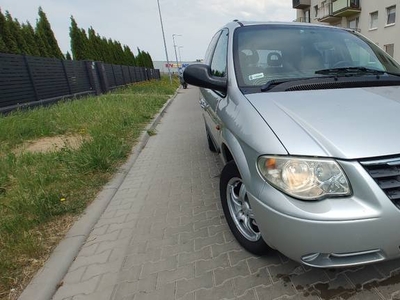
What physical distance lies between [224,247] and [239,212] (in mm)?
345

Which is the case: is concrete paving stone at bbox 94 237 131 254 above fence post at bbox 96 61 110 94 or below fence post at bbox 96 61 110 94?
below

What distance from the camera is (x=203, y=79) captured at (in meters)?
2.57

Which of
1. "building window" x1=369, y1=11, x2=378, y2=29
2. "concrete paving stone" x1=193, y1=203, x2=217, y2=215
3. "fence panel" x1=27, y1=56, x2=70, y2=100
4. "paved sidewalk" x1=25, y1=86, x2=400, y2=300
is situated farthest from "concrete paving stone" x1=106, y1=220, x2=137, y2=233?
"building window" x1=369, y1=11, x2=378, y2=29

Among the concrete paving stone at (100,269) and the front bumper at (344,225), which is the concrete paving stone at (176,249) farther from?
the front bumper at (344,225)

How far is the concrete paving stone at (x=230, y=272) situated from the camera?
2.11m

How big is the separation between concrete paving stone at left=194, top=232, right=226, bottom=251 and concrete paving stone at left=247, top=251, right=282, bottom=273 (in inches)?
14.6

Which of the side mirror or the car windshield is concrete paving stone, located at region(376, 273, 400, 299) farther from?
the side mirror

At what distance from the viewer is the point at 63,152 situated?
4.87 m

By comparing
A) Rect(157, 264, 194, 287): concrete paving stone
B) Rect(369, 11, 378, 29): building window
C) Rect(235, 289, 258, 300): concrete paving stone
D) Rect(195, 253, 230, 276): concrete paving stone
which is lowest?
Rect(235, 289, 258, 300): concrete paving stone

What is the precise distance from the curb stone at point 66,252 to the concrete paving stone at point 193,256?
3.17 feet

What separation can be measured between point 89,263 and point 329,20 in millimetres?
31405

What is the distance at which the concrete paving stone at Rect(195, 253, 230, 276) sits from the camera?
2.23 m

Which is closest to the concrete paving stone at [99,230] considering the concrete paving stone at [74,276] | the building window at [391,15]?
the concrete paving stone at [74,276]

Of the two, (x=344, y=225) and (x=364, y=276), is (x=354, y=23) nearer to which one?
(x=364, y=276)
